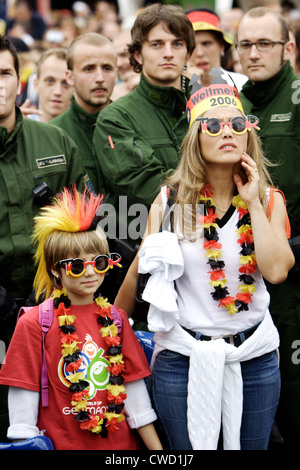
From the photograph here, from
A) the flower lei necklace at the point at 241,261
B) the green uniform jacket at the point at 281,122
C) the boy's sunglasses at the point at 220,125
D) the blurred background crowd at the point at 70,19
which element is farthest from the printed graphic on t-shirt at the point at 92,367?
the blurred background crowd at the point at 70,19

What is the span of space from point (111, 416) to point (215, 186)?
1157 millimetres

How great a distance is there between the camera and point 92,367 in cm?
341

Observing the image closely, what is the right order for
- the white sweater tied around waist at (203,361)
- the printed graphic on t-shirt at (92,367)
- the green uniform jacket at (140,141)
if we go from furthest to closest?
the green uniform jacket at (140,141) < the printed graphic on t-shirt at (92,367) < the white sweater tied around waist at (203,361)

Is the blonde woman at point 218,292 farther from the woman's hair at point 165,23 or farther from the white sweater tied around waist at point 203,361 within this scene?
the woman's hair at point 165,23

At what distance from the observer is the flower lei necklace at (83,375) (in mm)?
3309

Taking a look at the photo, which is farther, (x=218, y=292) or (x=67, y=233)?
(x=67, y=233)

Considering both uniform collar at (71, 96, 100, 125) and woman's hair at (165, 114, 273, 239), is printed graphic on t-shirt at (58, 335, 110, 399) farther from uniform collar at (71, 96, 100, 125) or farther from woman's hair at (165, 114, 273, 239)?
uniform collar at (71, 96, 100, 125)

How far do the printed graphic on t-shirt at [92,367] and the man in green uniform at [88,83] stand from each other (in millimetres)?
2373

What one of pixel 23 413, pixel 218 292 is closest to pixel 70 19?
pixel 218 292

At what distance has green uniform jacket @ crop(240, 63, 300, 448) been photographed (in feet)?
15.4

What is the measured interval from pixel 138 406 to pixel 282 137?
212 centimetres

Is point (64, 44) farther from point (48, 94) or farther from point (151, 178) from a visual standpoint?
point (151, 178)

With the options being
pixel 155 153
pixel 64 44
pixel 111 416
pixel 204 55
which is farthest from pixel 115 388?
pixel 64 44

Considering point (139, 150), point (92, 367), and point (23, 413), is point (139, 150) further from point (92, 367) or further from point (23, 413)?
point (23, 413)
